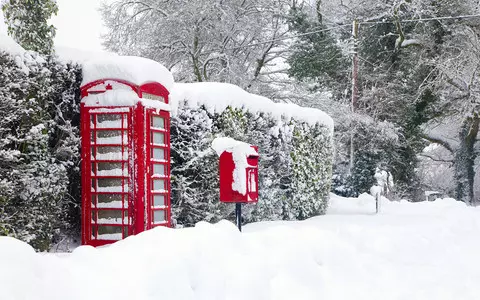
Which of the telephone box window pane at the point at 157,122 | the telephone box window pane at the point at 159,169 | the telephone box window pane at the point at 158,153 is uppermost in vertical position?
the telephone box window pane at the point at 157,122

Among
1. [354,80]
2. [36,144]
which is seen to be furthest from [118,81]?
[354,80]

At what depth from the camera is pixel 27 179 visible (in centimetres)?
674

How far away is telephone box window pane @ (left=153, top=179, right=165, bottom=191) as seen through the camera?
795 centimetres

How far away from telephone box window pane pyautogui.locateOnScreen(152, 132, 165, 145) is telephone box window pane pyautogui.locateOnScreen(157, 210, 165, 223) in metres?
1.00

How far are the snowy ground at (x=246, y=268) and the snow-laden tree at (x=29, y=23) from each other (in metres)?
4.52

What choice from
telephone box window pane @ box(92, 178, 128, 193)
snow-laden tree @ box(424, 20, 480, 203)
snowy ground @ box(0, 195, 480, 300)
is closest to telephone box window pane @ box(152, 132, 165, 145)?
telephone box window pane @ box(92, 178, 128, 193)

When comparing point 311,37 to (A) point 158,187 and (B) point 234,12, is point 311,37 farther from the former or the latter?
(A) point 158,187

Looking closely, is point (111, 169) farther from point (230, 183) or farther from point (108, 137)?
point (230, 183)

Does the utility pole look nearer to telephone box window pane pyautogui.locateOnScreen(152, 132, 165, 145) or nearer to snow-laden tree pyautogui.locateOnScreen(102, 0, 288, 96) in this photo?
snow-laden tree pyautogui.locateOnScreen(102, 0, 288, 96)

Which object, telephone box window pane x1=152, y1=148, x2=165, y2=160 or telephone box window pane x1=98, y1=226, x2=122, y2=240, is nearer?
telephone box window pane x1=98, y1=226, x2=122, y2=240

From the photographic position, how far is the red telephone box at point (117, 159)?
24.7 feet

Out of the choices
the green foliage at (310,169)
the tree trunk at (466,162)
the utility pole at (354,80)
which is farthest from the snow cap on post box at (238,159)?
the tree trunk at (466,162)

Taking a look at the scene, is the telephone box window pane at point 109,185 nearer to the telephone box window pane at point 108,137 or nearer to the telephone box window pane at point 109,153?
the telephone box window pane at point 109,153

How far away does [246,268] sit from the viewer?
4762 millimetres
